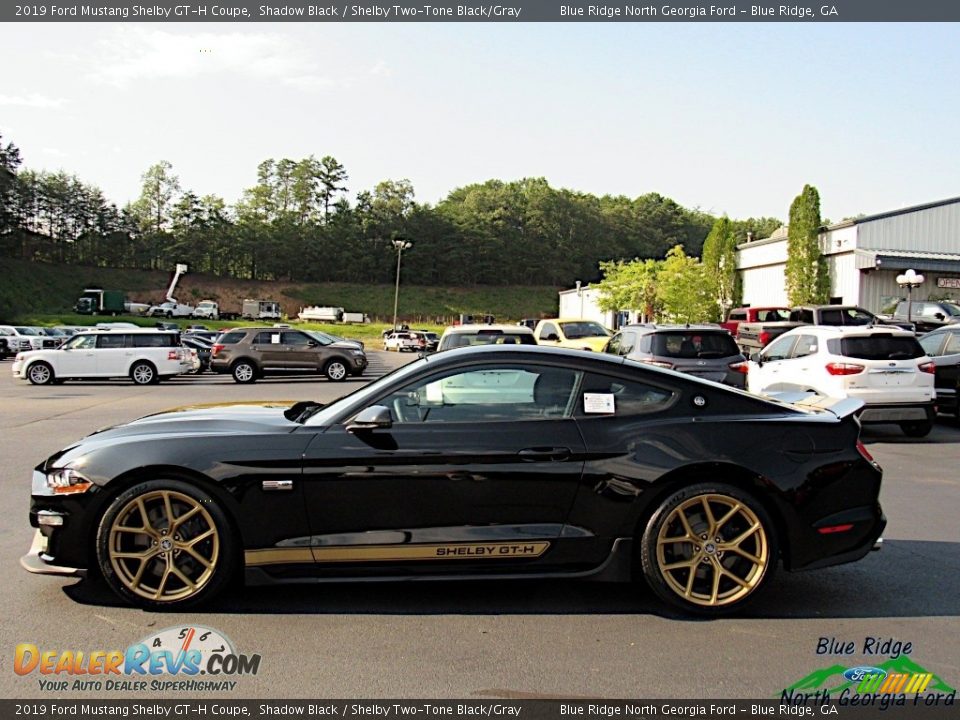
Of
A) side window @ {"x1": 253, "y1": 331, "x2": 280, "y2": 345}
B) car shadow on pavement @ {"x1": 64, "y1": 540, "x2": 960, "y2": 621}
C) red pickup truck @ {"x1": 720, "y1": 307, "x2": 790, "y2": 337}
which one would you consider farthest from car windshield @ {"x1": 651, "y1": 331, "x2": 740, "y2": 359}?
red pickup truck @ {"x1": 720, "y1": 307, "x2": 790, "y2": 337}

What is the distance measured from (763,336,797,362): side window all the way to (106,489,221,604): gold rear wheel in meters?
10.2

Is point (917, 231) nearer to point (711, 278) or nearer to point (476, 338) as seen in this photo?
point (711, 278)

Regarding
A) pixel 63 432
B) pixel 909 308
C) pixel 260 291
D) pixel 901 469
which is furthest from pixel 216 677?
pixel 260 291

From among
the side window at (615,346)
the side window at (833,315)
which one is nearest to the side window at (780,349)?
the side window at (615,346)

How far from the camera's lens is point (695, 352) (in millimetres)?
13180

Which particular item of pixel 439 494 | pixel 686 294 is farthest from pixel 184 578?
pixel 686 294

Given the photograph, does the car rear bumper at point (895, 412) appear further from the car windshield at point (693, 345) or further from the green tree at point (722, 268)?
the green tree at point (722, 268)

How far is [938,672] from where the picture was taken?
3.74 metres

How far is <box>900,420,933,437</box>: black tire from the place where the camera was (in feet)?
37.5

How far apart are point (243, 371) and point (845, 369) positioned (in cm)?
1802

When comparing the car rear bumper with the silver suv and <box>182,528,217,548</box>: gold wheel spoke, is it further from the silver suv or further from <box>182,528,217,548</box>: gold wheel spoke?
<box>182,528,217,548</box>: gold wheel spoke

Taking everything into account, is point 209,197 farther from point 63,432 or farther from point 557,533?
point 557,533

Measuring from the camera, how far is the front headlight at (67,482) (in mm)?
4410

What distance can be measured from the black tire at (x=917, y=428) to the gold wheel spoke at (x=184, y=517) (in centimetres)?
1035
